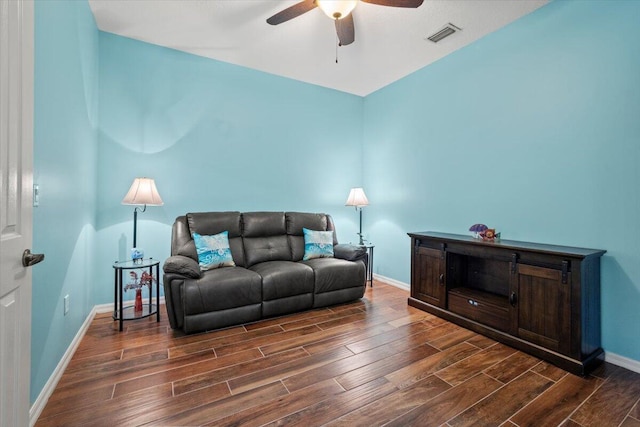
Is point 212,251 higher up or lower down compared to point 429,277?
higher up

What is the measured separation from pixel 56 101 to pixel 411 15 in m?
2.94

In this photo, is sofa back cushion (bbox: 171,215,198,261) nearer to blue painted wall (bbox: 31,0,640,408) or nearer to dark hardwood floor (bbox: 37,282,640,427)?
blue painted wall (bbox: 31,0,640,408)

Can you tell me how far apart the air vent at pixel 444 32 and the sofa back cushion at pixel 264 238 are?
266 cm

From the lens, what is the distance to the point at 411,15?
2877mm

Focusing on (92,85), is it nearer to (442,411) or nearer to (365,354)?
(365,354)

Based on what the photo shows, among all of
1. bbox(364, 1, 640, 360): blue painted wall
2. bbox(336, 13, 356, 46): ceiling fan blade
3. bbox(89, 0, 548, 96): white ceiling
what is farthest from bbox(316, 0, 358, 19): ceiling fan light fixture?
bbox(364, 1, 640, 360): blue painted wall

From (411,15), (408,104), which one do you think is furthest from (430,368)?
(408,104)

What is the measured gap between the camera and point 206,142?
3.77 metres

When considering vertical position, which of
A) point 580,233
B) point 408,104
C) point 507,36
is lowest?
point 580,233

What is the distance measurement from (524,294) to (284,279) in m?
2.11

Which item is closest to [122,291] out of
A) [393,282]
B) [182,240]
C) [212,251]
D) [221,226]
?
[182,240]

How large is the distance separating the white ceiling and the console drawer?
267cm

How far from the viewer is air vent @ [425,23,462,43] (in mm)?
3066

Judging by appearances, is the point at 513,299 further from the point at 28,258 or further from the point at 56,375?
the point at 56,375
